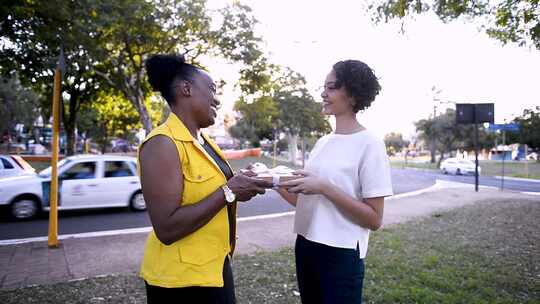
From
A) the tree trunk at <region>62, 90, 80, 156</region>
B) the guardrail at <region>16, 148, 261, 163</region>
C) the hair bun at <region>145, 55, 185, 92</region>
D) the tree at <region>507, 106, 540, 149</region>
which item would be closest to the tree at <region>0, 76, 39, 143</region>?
the guardrail at <region>16, 148, 261, 163</region>

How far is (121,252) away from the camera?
6047 millimetres

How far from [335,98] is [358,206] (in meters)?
0.65

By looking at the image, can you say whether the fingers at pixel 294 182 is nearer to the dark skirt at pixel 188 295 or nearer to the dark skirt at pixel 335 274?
the dark skirt at pixel 335 274

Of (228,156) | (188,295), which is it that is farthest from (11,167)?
(228,156)

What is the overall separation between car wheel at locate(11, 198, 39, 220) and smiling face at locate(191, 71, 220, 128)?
8791 mm

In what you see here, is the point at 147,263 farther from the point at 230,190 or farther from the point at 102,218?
the point at 102,218

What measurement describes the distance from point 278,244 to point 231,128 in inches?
Result: 2186

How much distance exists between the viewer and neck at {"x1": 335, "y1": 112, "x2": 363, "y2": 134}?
2.25 metres

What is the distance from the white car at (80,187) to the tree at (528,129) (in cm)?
4331

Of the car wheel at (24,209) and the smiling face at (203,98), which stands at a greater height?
the smiling face at (203,98)

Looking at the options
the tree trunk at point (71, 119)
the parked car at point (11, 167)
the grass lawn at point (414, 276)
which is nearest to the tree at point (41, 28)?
the parked car at point (11, 167)

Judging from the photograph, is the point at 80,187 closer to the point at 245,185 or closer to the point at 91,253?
the point at 91,253

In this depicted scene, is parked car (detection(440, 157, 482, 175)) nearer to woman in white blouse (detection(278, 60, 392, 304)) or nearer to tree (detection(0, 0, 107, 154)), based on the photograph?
tree (detection(0, 0, 107, 154))

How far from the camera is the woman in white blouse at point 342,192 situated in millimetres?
2078
